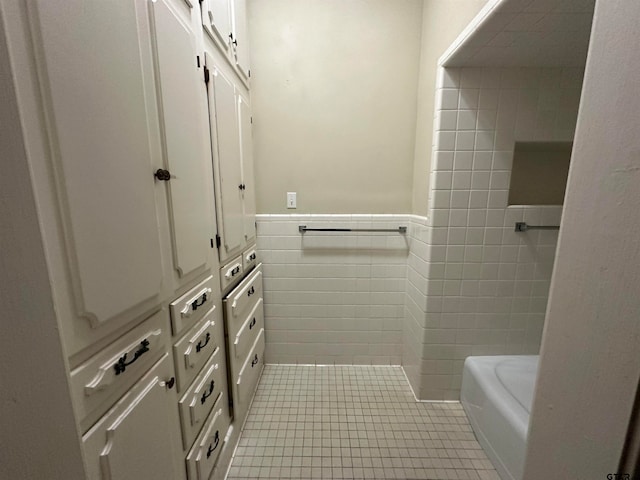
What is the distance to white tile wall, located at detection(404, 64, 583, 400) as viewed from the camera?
1.31 m

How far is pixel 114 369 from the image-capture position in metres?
0.53

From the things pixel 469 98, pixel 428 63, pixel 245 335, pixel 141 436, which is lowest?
pixel 245 335

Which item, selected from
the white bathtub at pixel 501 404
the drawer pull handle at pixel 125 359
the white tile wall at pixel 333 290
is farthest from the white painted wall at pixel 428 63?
the drawer pull handle at pixel 125 359

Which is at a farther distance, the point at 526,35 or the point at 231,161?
the point at 231,161

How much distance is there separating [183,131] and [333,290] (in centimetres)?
136

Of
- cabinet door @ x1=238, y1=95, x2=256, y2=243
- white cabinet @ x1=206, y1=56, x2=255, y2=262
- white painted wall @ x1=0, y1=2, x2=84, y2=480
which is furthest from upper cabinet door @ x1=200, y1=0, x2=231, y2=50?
white painted wall @ x1=0, y1=2, x2=84, y2=480

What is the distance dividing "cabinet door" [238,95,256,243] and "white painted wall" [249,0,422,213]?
0.16 meters

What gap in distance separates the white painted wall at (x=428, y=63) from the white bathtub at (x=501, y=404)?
97cm

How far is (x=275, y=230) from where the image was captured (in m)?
1.77

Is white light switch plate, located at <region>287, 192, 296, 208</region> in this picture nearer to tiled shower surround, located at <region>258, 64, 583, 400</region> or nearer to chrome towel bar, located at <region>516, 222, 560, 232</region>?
tiled shower surround, located at <region>258, 64, 583, 400</region>

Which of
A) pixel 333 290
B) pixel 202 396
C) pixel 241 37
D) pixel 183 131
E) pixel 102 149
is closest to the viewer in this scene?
pixel 102 149

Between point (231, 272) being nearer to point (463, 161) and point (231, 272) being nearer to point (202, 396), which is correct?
point (202, 396)

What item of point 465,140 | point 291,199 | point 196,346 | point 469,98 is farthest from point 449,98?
point 196,346

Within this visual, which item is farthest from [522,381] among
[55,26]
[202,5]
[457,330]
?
[202,5]
